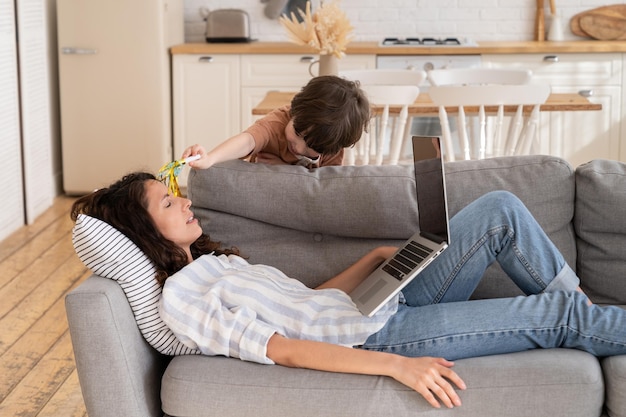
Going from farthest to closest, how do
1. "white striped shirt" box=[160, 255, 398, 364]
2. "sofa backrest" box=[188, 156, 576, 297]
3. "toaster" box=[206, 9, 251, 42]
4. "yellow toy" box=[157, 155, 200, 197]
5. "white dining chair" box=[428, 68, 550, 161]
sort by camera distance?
"toaster" box=[206, 9, 251, 42]
"white dining chair" box=[428, 68, 550, 161]
"sofa backrest" box=[188, 156, 576, 297]
"yellow toy" box=[157, 155, 200, 197]
"white striped shirt" box=[160, 255, 398, 364]

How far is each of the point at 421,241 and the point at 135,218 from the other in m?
0.69

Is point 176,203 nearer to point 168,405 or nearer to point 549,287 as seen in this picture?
point 168,405

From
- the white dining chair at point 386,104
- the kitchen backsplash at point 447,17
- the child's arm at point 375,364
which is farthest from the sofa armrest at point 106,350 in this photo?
the kitchen backsplash at point 447,17

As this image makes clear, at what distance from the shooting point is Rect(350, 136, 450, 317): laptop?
225 cm

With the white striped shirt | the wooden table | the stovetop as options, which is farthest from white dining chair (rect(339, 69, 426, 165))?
the white striped shirt

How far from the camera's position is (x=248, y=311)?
219 cm

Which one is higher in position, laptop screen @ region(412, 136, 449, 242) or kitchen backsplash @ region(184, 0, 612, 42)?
kitchen backsplash @ region(184, 0, 612, 42)

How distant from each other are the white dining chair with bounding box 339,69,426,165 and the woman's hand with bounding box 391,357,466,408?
1.84 metres

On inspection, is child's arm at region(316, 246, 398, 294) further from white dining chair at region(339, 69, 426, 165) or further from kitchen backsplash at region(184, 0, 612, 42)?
kitchen backsplash at region(184, 0, 612, 42)

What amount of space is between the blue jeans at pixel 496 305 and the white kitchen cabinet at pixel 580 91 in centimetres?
339

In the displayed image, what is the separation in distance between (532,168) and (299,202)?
0.66m

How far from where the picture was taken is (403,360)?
6.87 ft

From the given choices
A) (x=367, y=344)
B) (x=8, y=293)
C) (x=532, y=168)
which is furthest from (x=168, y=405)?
(x=8, y=293)

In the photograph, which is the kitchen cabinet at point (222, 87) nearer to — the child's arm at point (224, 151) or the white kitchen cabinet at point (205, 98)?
the white kitchen cabinet at point (205, 98)
